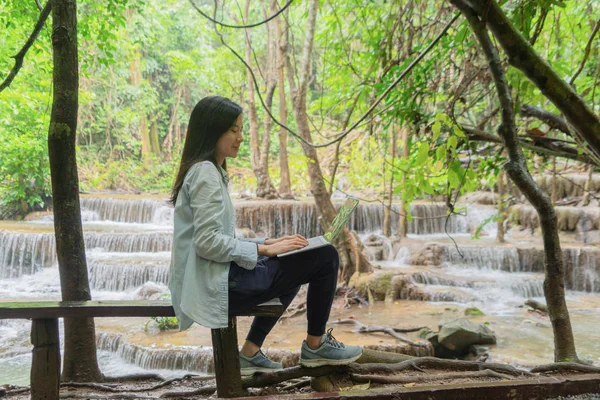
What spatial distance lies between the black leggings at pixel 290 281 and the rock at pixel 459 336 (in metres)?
4.07

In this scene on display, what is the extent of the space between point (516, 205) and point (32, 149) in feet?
43.0

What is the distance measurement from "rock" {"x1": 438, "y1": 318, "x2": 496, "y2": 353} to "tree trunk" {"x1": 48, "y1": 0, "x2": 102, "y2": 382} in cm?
424

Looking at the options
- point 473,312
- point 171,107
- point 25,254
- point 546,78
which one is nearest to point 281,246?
point 546,78

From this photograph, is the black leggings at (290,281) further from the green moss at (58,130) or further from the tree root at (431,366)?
the green moss at (58,130)

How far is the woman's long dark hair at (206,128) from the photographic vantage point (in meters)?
2.04

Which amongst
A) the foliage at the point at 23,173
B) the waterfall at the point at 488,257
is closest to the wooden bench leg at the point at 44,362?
the waterfall at the point at 488,257

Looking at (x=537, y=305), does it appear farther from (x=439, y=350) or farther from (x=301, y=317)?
(x=301, y=317)

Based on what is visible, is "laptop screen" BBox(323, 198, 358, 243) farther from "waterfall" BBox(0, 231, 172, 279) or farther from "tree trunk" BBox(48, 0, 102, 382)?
"waterfall" BBox(0, 231, 172, 279)

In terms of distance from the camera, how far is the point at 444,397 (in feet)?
6.86

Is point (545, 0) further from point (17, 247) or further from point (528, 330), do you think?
point (17, 247)

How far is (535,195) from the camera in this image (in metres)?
2.62

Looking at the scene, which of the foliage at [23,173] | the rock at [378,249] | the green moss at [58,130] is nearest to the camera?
the green moss at [58,130]

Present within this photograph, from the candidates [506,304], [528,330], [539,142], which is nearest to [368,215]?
[506,304]

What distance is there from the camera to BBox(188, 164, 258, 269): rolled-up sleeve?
1.88 m
